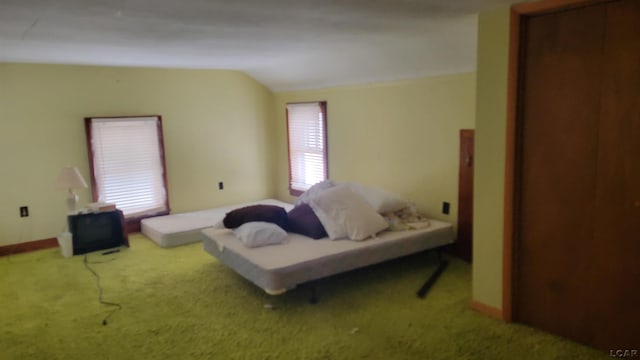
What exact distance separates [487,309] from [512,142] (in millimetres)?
1132

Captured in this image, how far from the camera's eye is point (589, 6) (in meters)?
2.52

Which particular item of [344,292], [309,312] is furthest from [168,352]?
[344,292]

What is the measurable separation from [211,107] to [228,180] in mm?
975

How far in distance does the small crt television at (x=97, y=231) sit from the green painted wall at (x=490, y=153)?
3604mm

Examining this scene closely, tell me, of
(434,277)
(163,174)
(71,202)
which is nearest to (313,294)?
(434,277)

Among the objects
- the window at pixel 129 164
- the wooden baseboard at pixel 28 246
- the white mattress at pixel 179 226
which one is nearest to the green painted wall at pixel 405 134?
the white mattress at pixel 179 226

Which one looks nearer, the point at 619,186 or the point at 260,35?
the point at 619,186

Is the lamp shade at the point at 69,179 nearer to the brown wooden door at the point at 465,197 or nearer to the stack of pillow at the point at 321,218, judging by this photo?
the stack of pillow at the point at 321,218

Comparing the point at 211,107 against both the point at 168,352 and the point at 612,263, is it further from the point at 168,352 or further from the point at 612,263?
the point at 612,263

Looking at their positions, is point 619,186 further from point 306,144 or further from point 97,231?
point 97,231

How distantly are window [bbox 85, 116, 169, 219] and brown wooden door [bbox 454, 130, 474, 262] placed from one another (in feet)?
11.4

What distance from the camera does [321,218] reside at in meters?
3.97

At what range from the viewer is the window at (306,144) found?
584cm

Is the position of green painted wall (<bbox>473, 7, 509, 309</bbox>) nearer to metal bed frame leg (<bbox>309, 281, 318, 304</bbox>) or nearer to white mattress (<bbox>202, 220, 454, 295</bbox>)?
white mattress (<bbox>202, 220, 454, 295</bbox>)
